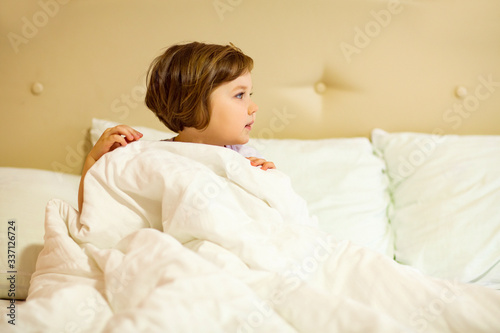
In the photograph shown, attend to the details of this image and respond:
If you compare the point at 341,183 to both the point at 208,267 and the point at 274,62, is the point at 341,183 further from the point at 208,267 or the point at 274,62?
the point at 208,267

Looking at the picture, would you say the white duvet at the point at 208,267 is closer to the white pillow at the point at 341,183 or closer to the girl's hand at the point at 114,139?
the girl's hand at the point at 114,139

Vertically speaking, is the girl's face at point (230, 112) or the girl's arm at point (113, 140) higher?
the girl's face at point (230, 112)

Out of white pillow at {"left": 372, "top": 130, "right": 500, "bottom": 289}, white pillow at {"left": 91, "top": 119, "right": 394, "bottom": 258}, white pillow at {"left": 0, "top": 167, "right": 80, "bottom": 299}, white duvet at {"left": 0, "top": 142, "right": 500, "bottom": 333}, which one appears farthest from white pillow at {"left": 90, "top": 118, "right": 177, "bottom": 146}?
white pillow at {"left": 372, "top": 130, "right": 500, "bottom": 289}

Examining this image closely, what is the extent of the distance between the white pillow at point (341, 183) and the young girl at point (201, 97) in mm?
303

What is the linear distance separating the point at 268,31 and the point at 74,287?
1.13 meters

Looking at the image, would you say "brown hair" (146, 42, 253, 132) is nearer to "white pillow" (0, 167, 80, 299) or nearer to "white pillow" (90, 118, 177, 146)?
"white pillow" (90, 118, 177, 146)

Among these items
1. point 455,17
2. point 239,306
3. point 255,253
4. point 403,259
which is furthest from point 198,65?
point 455,17

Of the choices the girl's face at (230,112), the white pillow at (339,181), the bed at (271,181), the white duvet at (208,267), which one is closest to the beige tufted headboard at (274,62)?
the bed at (271,181)

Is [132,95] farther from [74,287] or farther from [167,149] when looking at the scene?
[74,287]

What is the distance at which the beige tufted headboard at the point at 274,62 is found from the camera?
1.56 meters

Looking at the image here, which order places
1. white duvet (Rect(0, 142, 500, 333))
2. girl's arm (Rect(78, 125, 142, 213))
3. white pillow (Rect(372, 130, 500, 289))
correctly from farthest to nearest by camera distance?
1. white pillow (Rect(372, 130, 500, 289))
2. girl's arm (Rect(78, 125, 142, 213))
3. white duvet (Rect(0, 142, 500, 333))

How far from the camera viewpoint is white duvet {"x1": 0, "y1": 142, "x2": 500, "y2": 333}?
658 mm

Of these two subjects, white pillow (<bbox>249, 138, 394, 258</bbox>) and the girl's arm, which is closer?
the girl's arm

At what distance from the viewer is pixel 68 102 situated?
1581 mm
